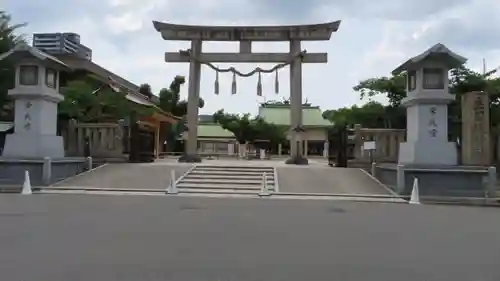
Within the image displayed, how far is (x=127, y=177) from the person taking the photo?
19938 mm

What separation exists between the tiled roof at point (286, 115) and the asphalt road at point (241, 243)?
37.7 meters

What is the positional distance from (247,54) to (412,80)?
32.1 ft

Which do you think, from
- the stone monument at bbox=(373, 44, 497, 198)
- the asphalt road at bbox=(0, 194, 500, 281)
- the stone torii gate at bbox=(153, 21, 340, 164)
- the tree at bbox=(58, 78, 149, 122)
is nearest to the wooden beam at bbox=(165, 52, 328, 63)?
the stone torii gate at bbox=(153, 21, 340, 164)

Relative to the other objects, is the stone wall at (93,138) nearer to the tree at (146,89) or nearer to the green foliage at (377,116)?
the green foliage at (377,116)

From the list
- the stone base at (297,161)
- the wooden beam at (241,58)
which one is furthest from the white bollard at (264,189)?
the wooden beam at (241,58)

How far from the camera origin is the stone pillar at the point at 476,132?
19.3 m

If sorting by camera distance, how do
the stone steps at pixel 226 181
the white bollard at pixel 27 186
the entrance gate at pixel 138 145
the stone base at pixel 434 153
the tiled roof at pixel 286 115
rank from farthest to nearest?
the tiled roof at pixel 286 115
the entrance gate at pixel 138 145
the stone steps at pixel 226 181
the stone base at pixel 434 153
the white bollard at pixel 27 186

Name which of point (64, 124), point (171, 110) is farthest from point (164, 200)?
point (171, 110)

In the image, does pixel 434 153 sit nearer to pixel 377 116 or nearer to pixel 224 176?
pixel 224 176

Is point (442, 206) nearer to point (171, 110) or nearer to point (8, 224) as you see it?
point (8, 224)

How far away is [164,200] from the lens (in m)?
15.2

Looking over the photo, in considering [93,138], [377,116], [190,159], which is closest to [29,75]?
[93,138]

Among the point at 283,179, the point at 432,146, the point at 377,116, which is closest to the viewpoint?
the point at 432,146

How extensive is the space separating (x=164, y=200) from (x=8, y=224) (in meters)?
5.83
